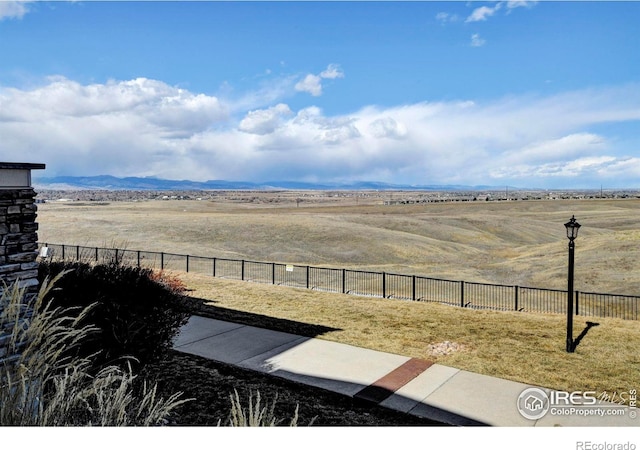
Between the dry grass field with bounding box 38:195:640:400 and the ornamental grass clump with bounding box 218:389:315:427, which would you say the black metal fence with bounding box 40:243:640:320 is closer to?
the dry grass field with bounding box 38:195:640:400

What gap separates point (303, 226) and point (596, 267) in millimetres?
23491

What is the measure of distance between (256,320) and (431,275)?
1518 cm

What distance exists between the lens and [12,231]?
22.1ft

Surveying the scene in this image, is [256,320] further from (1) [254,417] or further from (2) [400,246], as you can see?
(2) [400,246]

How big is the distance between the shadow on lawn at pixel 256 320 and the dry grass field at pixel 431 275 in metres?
0.08

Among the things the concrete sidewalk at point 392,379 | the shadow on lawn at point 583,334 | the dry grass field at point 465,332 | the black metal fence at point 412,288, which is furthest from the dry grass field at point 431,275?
the black metal fence at point 412,288

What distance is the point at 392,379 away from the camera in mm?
7848

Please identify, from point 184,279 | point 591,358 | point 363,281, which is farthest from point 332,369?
point 363,281

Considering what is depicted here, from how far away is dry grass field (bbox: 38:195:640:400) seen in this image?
916 cm

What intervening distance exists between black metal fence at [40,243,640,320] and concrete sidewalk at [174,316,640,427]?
721 centimetres
